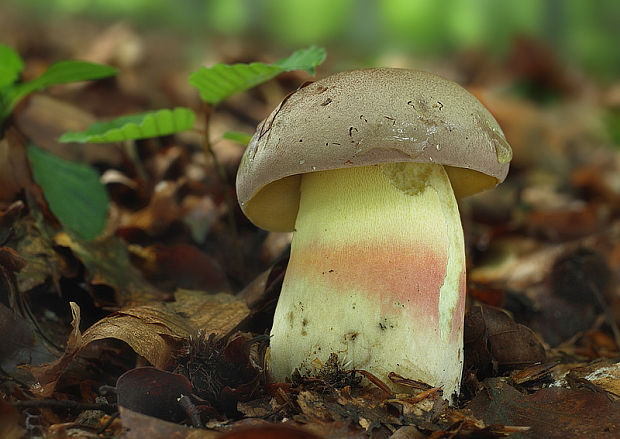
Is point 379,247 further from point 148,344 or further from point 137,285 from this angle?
point 137,285

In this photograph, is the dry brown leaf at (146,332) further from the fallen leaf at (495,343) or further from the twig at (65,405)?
the fallen leaf at (495,343)

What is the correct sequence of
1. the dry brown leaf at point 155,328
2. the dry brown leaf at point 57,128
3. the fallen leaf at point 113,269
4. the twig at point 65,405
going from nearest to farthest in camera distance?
the twig at point 65,405 → the dry brown leaf at point 155,328 → the fallen leaf at point 113,269 → the dry brown leaf at point 57,128

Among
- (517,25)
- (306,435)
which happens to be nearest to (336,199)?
(306,435)

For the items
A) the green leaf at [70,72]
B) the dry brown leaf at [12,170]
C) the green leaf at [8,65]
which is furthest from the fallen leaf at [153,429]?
the green leaf at [8,65]

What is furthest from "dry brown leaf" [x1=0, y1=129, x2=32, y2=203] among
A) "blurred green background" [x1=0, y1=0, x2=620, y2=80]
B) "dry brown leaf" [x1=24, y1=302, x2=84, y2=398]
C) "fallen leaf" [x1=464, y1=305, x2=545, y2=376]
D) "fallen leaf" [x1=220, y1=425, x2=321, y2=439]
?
"blurred green background" [x1=0, y1=0, x2=620, y2=80]

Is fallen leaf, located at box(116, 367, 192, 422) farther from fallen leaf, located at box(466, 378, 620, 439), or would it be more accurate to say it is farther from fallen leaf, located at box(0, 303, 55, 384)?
fallen leaf, located at box(466, 378, 620, 439)

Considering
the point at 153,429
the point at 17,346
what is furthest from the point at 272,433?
the point at 17,346
